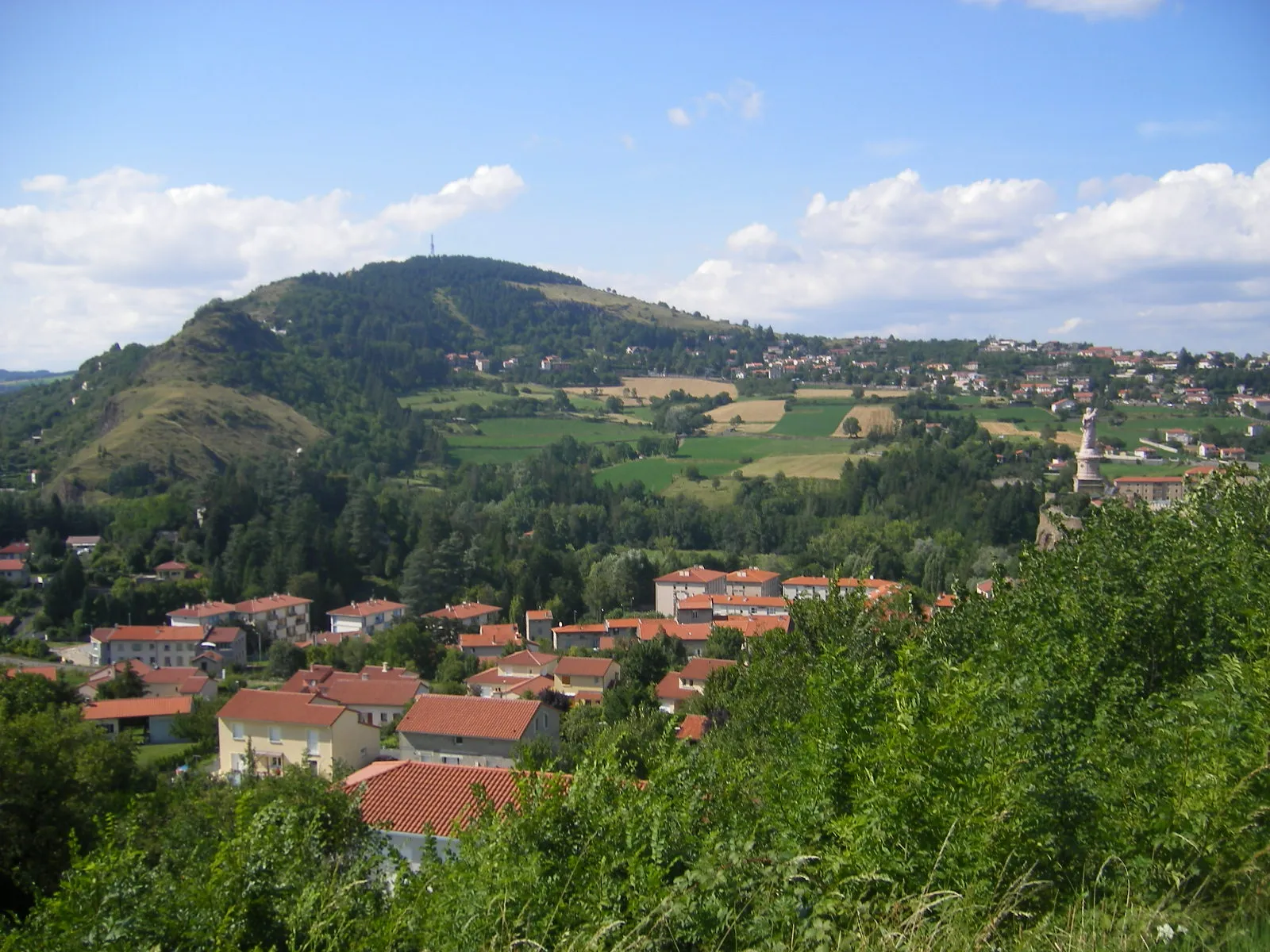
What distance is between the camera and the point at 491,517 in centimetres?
5450

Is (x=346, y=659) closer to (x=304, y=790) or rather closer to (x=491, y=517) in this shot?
(x=491, y=517)

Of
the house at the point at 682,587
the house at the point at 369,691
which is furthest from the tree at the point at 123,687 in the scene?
the house at the point at 682,587

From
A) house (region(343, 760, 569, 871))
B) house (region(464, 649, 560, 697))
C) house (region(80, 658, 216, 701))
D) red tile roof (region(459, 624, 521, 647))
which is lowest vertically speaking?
red tile roof (region(459, 624, 521, 647))

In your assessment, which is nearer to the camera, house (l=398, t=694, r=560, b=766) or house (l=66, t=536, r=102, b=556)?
house (l=398, t=694, r=560, b=766)

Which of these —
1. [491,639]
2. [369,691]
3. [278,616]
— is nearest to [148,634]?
[278,616]

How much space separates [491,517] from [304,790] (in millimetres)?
45163

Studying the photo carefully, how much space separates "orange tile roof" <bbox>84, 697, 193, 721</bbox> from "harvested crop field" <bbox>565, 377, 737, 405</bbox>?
78.3m

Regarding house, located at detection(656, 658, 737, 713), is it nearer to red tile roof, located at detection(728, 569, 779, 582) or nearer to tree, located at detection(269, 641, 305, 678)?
tree, located at detection(269, 641, 305, 678)

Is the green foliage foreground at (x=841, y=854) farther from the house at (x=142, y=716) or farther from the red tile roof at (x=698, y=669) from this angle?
the house at (x=142, y=716)

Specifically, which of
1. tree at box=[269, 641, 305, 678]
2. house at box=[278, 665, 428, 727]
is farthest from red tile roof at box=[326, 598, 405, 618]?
house at box=[278, 665, 428, 727]

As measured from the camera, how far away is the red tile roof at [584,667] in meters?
30.2

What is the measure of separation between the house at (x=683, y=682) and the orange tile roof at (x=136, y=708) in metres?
13.0

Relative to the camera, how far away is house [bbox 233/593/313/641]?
132 feet

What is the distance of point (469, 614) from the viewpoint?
42.1m
